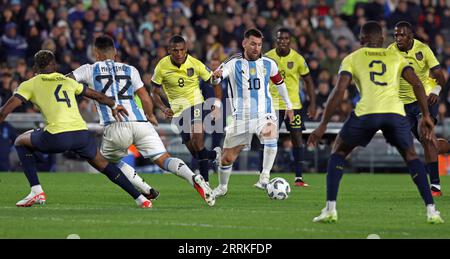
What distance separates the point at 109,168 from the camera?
13828mm

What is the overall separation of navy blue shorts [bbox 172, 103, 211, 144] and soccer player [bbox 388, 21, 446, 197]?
3.49 meters

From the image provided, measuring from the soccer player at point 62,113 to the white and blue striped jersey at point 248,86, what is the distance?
276 centimetres

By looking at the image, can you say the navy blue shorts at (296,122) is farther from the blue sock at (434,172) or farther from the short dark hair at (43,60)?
the short dark hair at (43,60)

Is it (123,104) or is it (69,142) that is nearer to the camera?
(69,142)

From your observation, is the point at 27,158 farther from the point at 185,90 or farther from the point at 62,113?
the point at 185,90

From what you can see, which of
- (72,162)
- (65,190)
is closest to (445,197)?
(65,190)

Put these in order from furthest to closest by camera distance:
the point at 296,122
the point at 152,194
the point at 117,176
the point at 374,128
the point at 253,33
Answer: the point at 296,122, the point at 253,33, the point at 152,194, the point at 117,176, the point at 374,128

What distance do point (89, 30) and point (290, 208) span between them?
13.8m

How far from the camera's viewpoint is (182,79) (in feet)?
60.1

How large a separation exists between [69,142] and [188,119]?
5.02 meters

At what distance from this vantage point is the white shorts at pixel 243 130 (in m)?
16.1

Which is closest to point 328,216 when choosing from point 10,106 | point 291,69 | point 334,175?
point 334,175

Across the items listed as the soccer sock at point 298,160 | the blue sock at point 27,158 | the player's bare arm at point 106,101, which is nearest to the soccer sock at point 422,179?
the player's bare arm at point 106,101

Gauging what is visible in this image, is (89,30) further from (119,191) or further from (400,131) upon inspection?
(400,131)
